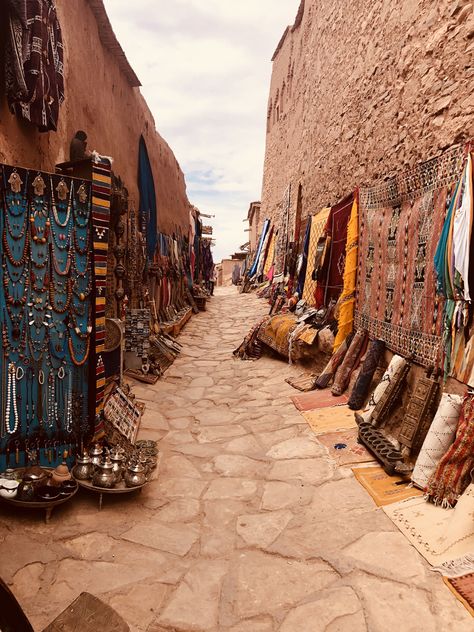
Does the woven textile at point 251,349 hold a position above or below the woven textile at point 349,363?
below

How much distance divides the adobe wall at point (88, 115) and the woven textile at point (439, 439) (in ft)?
11.0

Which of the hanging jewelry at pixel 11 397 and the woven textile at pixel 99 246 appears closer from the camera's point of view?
the hanging jewelry at pixel 11 397

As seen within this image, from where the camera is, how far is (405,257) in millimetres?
4129

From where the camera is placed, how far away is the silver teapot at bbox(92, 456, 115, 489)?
9.40 feet

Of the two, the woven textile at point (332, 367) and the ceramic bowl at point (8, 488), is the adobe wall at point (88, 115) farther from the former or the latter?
the woven textile at point (332, 367)

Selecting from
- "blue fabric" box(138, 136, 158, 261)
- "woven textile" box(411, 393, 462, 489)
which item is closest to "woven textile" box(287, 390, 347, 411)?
"woven textile" box(411, 393, 462, 489)

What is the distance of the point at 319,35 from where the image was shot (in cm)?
907

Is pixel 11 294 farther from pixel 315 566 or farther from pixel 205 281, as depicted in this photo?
pixel 205 281

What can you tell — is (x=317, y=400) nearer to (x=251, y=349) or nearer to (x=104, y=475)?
(x=251, y=349)

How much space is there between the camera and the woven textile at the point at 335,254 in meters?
6.00

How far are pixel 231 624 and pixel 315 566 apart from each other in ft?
1.94

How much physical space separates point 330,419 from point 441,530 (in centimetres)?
190

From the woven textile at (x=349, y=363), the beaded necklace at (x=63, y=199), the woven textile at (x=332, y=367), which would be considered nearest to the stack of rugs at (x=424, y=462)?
the woven textile at (x=349, y=363)

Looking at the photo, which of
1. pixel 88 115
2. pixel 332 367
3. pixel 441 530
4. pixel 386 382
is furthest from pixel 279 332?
pixel 441 530
